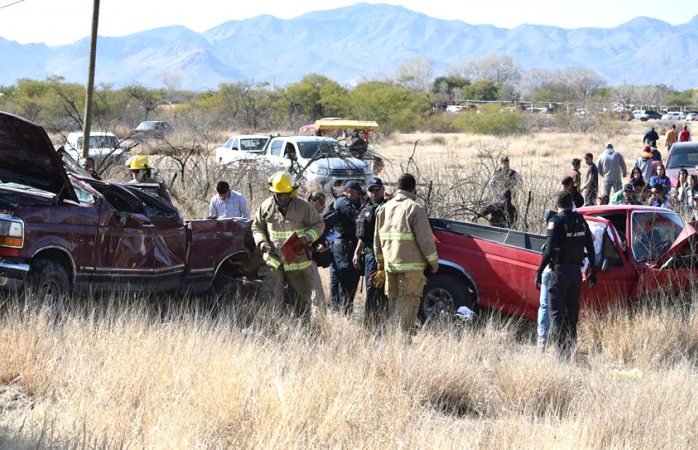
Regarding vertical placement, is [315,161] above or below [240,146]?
below

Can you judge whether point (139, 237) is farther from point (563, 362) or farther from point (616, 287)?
point (616, 287)

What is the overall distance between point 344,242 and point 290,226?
4.99ft

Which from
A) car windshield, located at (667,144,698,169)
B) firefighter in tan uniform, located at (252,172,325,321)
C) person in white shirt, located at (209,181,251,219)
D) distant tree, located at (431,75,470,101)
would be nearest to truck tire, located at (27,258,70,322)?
firefighter in tan uniform, located at (252,172,325,321)

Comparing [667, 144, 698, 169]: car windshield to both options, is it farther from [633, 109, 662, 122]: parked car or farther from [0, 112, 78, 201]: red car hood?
[633, 109, 662, 122]: parked car

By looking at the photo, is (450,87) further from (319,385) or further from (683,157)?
(319,385)

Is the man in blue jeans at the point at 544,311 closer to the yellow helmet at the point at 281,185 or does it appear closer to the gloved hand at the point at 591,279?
Result: the gloved hand at the point at 591,279

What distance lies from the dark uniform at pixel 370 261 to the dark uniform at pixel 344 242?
0.84 ft

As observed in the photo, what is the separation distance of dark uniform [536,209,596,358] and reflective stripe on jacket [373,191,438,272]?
117cm

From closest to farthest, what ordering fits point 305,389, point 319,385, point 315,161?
point 305,389 → point 319,385 → point 315,161

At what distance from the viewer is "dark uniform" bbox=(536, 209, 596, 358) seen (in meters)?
8.79

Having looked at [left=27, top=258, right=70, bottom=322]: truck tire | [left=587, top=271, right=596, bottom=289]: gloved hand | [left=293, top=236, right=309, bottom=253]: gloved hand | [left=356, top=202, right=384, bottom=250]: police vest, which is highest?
[left=356, top=202, right=384, bottom=250]: police vest

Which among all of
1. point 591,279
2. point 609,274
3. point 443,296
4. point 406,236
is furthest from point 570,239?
point 443,296

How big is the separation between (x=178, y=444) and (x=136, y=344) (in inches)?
79.9

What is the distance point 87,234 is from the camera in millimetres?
8883
